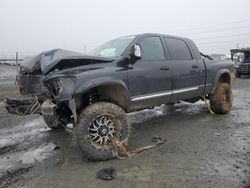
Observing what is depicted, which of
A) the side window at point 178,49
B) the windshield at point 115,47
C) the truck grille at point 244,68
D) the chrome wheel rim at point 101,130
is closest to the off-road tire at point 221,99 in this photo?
the side window at point 178,49

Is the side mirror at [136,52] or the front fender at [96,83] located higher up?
the side mirror at [136,52]

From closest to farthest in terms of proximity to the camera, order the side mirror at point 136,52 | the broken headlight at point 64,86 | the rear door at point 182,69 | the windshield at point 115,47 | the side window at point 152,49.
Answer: the broken headlight at point 64,86, the side mirror at point 136,52, the windshield at point 115,47, the side window at point 152,49, the rear door at point 182,69

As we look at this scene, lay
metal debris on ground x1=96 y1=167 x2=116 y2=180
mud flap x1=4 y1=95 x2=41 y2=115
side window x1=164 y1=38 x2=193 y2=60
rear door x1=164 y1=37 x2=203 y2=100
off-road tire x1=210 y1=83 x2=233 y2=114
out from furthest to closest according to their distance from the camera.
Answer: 1. off-road tire x1=210 y1=83 x2=233 y2=114
2. side window x1=164 y1=38 x2=193 y2=60
3. rear door x1=164 y1=37 x2=203 y2=100
4. mud flap x1=4 y1=95 x2=41 y2=115
5. metal debris on ground x1=96 y1=167 x2=116 y2=180

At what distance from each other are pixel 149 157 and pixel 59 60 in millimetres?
2027

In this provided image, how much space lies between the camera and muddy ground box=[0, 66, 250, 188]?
3867 millimetres

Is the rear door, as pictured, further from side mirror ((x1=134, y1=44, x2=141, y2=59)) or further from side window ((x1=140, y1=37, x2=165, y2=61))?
side mirror ((x1=134, y1=44, x2=141, y2=59))

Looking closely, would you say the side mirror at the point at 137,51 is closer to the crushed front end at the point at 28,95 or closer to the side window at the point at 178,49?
the side window at the point at 178,49

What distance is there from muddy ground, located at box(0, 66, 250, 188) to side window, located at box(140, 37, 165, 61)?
154cm

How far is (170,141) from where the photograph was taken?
5.50 meters

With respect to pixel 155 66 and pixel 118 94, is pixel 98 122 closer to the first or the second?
pixel 118 94

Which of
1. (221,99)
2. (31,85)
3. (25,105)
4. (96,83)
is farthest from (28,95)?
(221,99)

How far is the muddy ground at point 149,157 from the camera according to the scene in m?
3.87

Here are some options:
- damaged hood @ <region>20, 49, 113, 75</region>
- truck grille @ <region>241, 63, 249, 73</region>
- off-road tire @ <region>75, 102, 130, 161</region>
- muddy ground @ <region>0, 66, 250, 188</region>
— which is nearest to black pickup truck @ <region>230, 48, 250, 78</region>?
truck grille @ <region>241, 63, 249, 73</region>

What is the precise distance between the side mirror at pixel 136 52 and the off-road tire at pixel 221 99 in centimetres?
312
